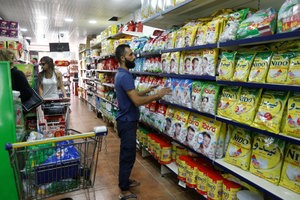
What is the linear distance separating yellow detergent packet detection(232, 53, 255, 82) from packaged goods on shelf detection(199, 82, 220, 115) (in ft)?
0.93

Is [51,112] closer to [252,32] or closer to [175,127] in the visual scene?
[175,127]

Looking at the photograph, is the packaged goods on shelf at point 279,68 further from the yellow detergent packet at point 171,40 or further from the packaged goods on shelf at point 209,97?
the yellow detergent packet at point 171,40

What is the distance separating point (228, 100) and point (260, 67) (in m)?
0.42

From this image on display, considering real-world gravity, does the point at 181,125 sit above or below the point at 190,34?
below

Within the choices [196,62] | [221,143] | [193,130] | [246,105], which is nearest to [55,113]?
[193,130]

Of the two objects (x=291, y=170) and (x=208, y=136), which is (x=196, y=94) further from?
(x=291, y=170)

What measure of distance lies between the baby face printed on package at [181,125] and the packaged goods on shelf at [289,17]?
139 cm

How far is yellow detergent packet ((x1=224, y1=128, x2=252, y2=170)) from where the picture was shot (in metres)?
1.88

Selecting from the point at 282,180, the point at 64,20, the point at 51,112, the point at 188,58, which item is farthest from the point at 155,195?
the point at 64,20

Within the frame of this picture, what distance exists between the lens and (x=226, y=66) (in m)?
1.95

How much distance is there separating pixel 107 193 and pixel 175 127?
4.07 ft

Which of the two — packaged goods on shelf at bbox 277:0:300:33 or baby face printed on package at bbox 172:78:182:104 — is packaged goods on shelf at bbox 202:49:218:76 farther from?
packaged goods on shelf at bbox 277:0:300:33

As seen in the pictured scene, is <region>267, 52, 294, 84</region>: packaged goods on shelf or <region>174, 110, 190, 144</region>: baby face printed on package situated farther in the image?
<region>174, 110, 190, 144</region>: baby face printed on package

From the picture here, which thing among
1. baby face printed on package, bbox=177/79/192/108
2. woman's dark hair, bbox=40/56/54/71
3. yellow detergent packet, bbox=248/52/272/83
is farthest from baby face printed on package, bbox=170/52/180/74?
woman's dark hair, bbox=40/56/54/71
